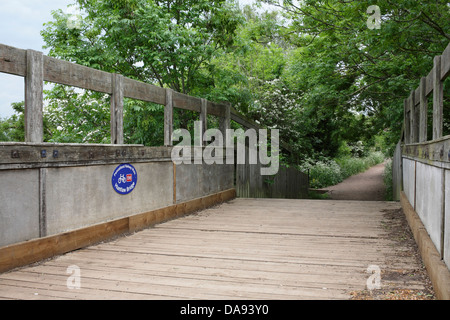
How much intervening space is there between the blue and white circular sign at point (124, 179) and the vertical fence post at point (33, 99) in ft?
4.49

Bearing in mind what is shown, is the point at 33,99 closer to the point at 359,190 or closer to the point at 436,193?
the point at 436,193

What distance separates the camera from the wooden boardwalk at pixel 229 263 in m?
3.16

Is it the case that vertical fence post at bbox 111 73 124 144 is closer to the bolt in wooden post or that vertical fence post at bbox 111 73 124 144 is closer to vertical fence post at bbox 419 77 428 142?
the bolt in wooden post

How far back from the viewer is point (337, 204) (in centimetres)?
853

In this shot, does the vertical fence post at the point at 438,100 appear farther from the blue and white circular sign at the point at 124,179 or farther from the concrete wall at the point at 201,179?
the concrete wall at the point at 201,179

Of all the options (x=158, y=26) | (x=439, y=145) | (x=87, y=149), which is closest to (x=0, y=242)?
(x=87, y=149)

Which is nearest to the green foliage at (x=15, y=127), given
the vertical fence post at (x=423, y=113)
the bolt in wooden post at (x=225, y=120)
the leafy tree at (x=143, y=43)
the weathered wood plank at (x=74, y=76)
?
the leafy tree at (x=143, y=43)

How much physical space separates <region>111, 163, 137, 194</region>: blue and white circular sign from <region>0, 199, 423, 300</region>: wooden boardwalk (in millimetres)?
650

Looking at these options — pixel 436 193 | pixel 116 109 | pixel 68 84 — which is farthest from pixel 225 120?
pixel 436 193

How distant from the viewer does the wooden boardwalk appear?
316 cm

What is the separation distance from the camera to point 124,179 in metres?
5.36

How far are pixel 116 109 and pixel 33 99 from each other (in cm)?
142
